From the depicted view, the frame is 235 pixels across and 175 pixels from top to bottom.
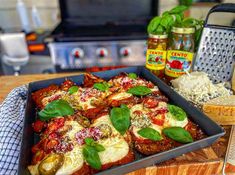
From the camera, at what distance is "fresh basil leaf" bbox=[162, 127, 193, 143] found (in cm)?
65

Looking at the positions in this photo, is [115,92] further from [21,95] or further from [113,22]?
[113,22]

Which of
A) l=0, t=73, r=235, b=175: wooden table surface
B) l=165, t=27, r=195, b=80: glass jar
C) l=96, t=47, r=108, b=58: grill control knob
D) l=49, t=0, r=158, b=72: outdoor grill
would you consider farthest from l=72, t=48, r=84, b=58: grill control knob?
l=0, t=73, r=235, b=175: wooden table surface

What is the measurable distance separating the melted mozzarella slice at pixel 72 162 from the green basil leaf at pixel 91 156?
2 cm

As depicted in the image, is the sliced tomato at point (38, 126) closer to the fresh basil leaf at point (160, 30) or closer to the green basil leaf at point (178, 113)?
the green basil leaf at point (178, 113)

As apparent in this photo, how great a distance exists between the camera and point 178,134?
659mm

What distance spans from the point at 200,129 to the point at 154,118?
15 cm

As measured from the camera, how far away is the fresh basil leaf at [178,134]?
2.12 feet

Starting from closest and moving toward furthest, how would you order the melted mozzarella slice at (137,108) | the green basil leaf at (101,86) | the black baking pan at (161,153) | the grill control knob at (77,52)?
1. the black baking pan at (161,153)
2. the melted mozzarella slice at (137,108)
3. the green basil leaf at (101,86)
4. the grill control knob at (77,52)

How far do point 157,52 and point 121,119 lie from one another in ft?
1.37

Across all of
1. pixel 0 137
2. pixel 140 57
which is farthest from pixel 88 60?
pixel 0 137

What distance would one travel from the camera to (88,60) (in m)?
1.95

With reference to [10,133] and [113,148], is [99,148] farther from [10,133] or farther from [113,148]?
[10,133]

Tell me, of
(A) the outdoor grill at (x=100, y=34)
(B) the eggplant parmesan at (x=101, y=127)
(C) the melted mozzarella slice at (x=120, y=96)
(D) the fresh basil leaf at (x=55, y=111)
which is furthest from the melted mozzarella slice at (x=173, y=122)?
(A) the outdoor grill at (x=100, y=34)

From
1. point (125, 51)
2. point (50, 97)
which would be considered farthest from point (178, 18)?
point (125, 51)
